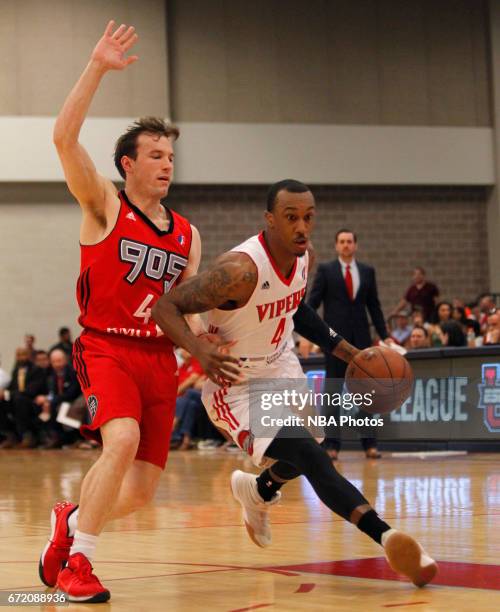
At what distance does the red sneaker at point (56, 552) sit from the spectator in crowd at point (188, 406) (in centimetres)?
1127

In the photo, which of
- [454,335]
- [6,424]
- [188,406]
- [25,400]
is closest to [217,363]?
[454,335]

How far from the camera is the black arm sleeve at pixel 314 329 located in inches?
213

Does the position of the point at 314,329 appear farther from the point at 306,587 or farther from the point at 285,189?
the point at 306,587

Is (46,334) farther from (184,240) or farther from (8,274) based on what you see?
(184,240)

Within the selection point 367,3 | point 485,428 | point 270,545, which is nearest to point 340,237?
point 485,428

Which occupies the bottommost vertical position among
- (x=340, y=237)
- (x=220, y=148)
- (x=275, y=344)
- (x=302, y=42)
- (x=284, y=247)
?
(x=275, y=344)

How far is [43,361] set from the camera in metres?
18.6

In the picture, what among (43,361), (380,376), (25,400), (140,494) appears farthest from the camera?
(43,361)

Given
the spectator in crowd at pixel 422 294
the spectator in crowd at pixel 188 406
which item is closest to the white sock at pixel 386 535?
the spectator in crowd at pixel 188 406

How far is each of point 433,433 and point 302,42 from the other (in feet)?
37.0

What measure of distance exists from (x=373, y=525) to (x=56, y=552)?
1.26 metres

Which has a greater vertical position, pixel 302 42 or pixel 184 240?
pixel 302 42

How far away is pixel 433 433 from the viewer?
1291 cm

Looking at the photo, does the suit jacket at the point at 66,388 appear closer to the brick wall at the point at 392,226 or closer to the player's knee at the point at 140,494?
the brick wall at the point at 392,226
